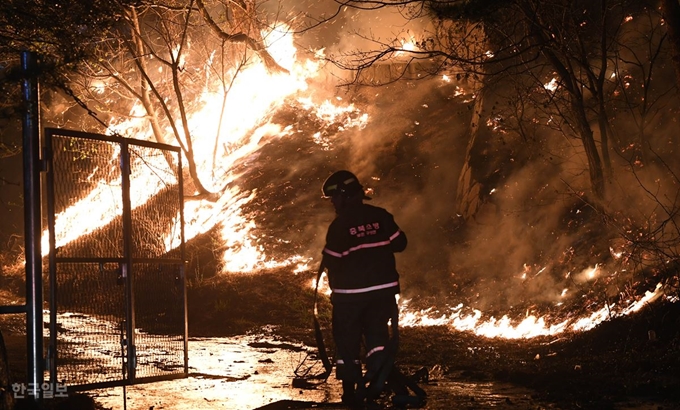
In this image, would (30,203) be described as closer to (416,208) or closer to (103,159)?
(103,159)

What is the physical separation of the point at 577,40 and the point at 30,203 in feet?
29.5

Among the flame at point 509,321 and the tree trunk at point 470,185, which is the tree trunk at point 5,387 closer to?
the flame at point 509,321

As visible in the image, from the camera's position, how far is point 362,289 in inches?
280

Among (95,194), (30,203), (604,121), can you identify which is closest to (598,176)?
(604,121)

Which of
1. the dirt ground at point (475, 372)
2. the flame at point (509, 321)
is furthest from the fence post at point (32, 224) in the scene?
the flame at point (509, 321)

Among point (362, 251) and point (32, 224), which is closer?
point (32, 224)

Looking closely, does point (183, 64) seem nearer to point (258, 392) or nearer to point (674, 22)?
point (258, 392)

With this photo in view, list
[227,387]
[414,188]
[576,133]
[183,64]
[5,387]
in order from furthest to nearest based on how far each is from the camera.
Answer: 1. [183,64]
2. [414,188]
3. [576,133]
4. [227,387]
5. [5,387]

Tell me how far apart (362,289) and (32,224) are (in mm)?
3049

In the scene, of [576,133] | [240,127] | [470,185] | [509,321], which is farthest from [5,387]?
[240,127]

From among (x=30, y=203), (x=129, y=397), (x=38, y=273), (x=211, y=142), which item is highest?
(x=211, y=142)

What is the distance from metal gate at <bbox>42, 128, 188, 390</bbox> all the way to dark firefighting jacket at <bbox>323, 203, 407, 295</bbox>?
7.15 ft

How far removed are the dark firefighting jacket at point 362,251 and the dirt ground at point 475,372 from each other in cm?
123

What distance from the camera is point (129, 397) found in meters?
7.86
